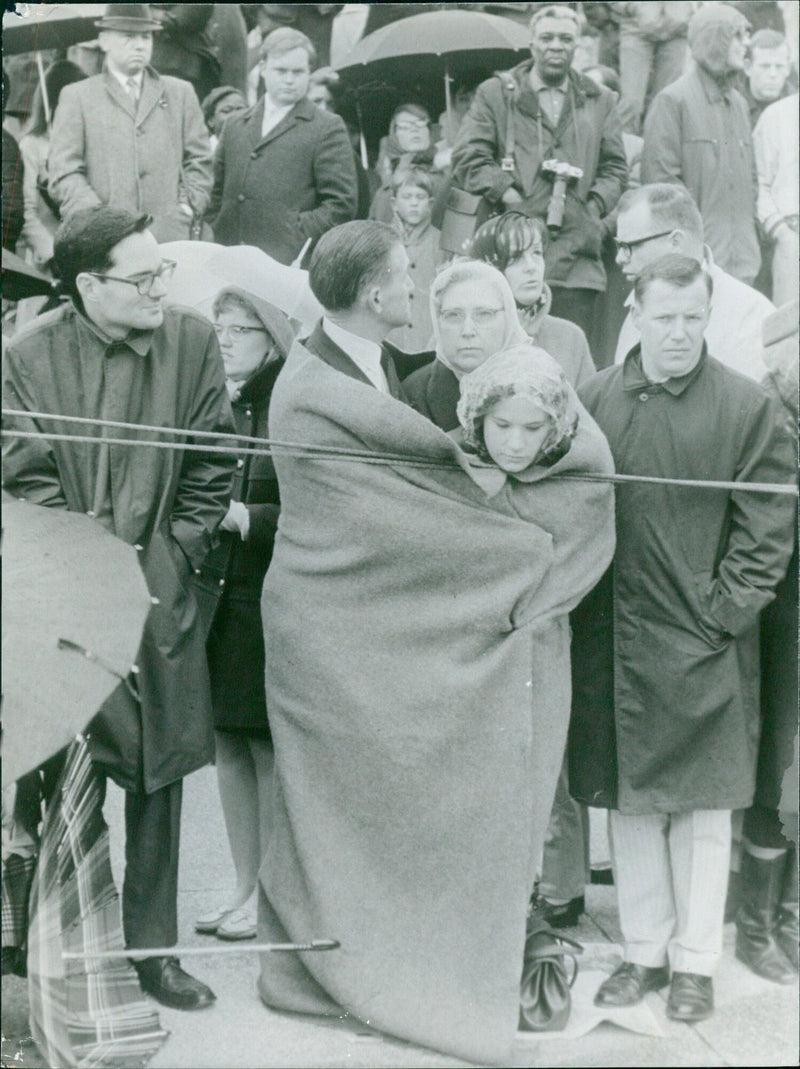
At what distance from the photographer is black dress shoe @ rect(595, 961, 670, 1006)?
12.2ft

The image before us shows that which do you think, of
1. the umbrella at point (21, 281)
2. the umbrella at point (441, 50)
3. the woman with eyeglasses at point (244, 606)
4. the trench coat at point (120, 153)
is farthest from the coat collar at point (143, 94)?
the umbrella at point (441, 50)

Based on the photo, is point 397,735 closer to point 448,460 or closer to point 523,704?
point 523,704

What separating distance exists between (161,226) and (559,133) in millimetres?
1295

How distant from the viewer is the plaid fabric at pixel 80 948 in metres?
3.36

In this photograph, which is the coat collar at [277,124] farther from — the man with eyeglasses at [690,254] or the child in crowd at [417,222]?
the man with eyeglasses at [690,254]

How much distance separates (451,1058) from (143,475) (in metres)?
1.51

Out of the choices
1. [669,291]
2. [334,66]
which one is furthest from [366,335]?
[334,66]

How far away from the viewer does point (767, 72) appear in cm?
528

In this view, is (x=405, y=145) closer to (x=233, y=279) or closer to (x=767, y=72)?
(x=767, y=72)

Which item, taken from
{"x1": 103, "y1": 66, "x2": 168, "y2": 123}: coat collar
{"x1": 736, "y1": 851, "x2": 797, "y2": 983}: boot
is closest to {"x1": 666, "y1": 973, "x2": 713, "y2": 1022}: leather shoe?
{"x1": 736, "y1": 851, "x2": 797, "y2": 983}: boot

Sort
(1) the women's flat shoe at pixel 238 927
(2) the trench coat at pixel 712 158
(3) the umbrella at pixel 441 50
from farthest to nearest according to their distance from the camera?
1. (3) the umbrella at pixel 441 50
2. (2) the trench coat at pixel 712 158
3. (1) the women's flat shoe at pixel 238 927

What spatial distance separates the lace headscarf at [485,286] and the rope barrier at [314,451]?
1.41ft

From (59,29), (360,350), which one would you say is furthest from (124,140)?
(360,350)

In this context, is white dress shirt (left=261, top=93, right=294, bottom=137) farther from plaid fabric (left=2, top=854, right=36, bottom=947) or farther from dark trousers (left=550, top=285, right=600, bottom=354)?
plaid fabric (left=2, top=854, right=36, bottom=947)
